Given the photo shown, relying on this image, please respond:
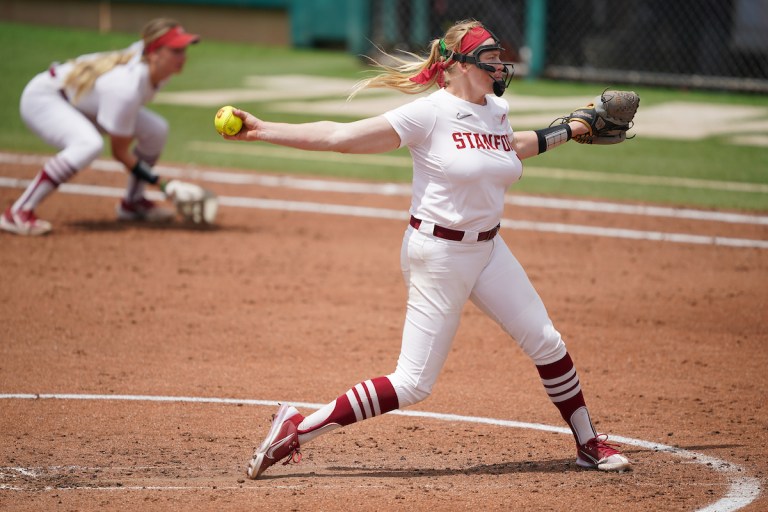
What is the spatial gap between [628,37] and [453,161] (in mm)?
14151

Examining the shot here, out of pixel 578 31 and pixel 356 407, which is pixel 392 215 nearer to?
pixel 356 407

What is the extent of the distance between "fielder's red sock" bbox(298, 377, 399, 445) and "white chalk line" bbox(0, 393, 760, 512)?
53cm

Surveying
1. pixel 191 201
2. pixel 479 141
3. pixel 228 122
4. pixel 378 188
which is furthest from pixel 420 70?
pixel 378 188

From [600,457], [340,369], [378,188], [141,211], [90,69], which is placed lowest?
[378,188]

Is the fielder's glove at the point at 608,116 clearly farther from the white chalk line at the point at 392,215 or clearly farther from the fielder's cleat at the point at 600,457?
Answer: the white chalk line at the point at 392,215

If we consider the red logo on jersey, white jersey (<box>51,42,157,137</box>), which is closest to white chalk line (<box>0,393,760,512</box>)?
the red logo on jersey

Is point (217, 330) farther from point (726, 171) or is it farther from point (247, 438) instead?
point (726, 171)

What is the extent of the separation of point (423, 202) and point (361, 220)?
6.42 m

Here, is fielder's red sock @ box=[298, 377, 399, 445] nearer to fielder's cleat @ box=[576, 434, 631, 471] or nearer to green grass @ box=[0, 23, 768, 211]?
fielder's cleat @ box=[576, 434, 631, 471]

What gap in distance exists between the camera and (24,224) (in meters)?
10.4

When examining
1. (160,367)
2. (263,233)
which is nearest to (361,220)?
(263,233)

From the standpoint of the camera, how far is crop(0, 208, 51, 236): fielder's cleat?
10.4 metres

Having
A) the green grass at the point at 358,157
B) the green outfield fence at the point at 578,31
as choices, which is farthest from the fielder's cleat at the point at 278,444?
the green outfield fence at the point at 578,31

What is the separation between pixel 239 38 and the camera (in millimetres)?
22344
